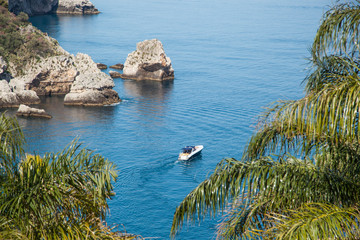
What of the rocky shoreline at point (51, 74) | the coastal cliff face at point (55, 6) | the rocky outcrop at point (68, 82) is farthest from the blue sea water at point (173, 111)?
the coastal cliff face at point (55, 6)

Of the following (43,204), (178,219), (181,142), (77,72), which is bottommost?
(181,142)

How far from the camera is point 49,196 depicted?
1060 cm

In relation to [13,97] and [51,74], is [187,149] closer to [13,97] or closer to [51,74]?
[13,97]

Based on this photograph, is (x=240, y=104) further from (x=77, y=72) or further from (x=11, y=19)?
(x=11, y=19)

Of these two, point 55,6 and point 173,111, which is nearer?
point 173,111

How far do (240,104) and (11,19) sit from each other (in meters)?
49.5

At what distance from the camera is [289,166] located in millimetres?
11273

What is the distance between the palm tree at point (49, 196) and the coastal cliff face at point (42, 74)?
6474 cm

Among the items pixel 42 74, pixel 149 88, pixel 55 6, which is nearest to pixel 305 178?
pixel 42 74

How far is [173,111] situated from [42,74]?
25.7 m

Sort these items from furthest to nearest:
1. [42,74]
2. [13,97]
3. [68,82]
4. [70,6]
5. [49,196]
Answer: [70,6] → [68,82] → [42,74] → [13,97] → [49,196]

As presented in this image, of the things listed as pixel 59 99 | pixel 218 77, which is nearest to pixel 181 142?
pixel 59 99

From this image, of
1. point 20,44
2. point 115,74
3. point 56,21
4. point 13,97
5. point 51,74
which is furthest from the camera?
point 56,21

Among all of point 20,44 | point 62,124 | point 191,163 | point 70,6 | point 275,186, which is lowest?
point 191,163
